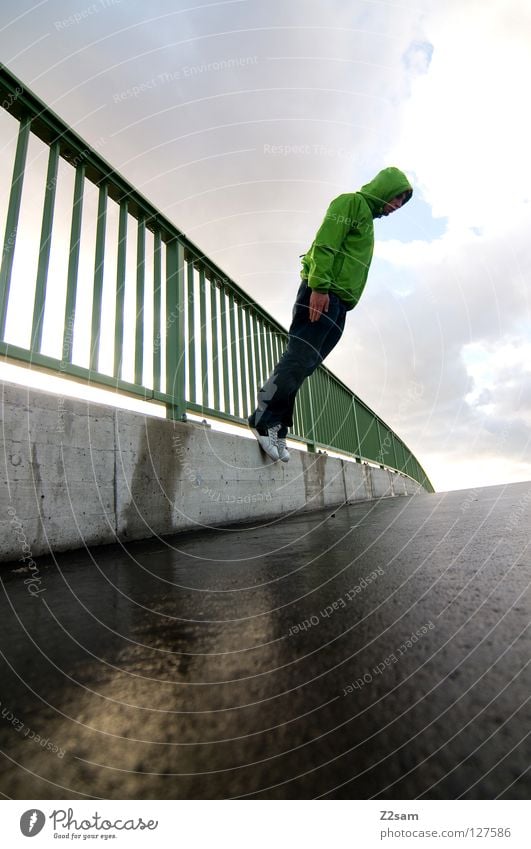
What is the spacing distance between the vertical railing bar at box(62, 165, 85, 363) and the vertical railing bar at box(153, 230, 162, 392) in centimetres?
72

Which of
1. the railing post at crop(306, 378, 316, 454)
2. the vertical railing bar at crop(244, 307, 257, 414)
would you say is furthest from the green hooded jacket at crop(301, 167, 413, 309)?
the railing post at crop(306, 378, 316, 454)

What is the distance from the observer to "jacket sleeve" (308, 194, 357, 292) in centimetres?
287

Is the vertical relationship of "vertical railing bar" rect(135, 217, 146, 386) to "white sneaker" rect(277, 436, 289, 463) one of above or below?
above

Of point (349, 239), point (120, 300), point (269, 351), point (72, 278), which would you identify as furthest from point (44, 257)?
point (269, 351)

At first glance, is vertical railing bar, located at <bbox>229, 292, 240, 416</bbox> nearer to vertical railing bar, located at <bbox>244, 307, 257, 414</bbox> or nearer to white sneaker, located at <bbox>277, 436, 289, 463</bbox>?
vertical railing bar, located at <bbox>244, 307, 257, 414</bbox>

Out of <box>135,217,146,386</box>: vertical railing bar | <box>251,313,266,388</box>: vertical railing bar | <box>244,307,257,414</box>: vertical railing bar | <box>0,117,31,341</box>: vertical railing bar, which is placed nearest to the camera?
<box>0,117,31,341</box>: vertical railing bar

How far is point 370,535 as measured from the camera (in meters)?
1.96

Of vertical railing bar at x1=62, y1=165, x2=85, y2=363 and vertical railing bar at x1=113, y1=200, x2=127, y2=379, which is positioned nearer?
vertical railing bar at x1=62, y1=165, x2=85, y2=363

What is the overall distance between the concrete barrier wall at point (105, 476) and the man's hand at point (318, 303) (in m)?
1.20

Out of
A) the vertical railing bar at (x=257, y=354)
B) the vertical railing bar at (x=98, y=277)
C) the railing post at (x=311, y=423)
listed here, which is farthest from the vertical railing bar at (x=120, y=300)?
the railing post at (x=311, y=423)

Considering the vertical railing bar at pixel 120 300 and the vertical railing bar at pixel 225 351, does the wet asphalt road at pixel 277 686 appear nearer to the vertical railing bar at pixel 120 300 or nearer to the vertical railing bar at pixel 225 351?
the vertical railing bar at pixel 120 300

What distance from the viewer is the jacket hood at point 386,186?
3047mm

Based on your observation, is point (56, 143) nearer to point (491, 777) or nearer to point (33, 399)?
point (33, 399)

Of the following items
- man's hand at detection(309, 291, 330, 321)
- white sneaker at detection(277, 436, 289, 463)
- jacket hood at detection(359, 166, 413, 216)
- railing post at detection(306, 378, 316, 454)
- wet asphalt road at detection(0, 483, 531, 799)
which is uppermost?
jacket hood at detection(359, 166, 413, 216)
